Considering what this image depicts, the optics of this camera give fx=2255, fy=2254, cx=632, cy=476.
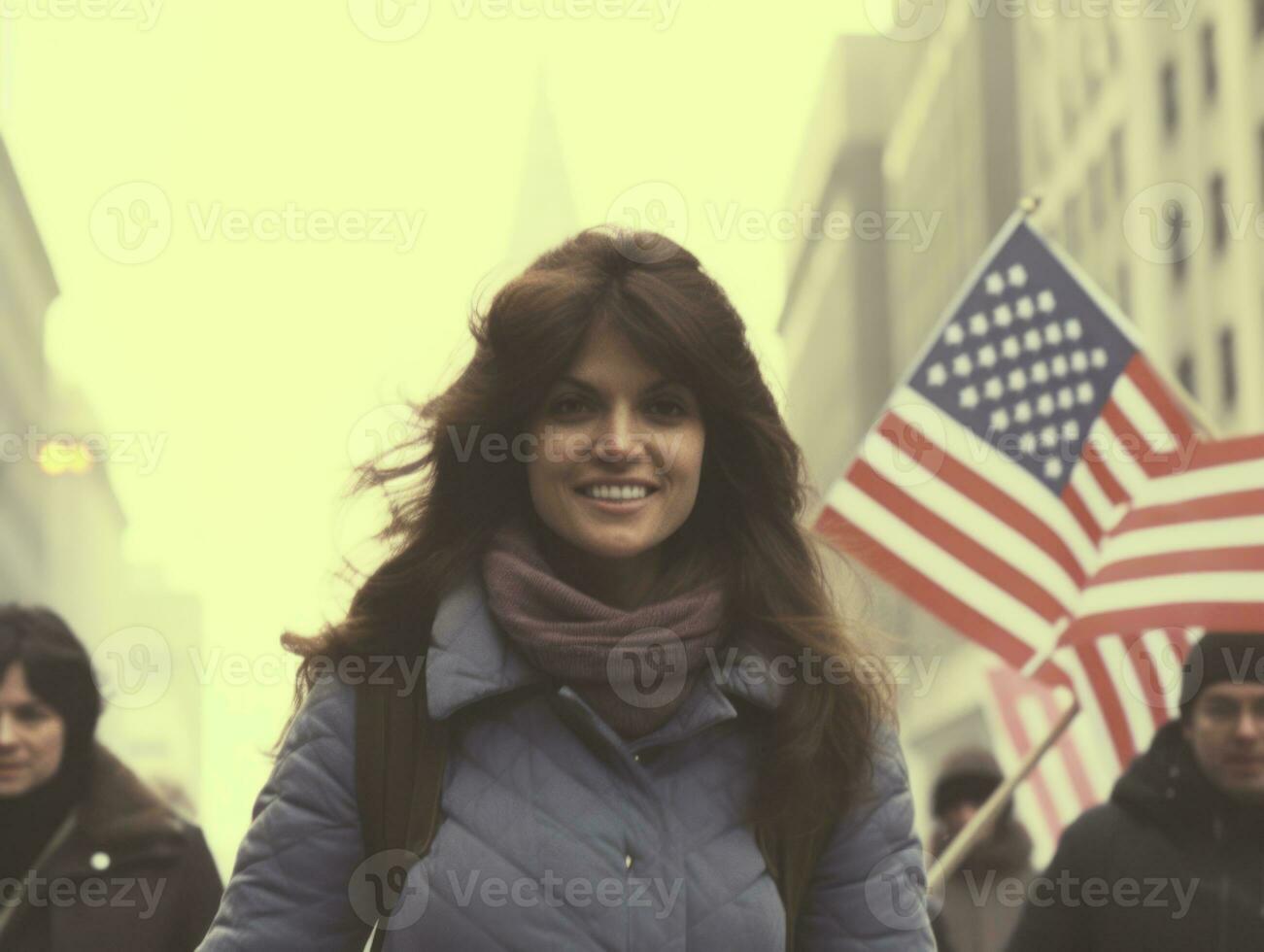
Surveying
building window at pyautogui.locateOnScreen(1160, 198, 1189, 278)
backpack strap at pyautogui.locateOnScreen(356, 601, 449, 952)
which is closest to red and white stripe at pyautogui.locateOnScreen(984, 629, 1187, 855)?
backpack strap at pyautogui.locateOnScreen(356, 601, 449, 952)

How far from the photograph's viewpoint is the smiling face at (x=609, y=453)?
2.90 metres

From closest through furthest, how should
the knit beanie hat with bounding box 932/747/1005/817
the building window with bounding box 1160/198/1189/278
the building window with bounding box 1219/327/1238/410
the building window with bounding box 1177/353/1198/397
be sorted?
the knit beanie hat with bounding box 932/747/1005/817
the building window with bounding box 1219/327/1238/410
the building window with bounding box 1177/353/1198/397
the building window with bounding box 1160/198/1189/278

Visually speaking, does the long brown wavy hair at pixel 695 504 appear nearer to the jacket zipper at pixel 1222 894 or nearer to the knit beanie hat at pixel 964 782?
the jacket zipper at pixel 1222 894

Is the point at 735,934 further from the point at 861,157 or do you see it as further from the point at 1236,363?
the point at 861,157

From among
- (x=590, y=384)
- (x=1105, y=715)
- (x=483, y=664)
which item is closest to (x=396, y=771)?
(x=483, y=664)

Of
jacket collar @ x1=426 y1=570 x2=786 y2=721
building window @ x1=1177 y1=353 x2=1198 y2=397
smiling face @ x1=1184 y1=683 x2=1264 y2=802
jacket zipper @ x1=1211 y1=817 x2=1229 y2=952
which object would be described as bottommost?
building window @ x1=1177 y1=353 x2=1198 y2=397

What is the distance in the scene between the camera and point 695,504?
316 centimetres

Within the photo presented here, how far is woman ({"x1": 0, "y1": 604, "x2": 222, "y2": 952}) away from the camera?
5004 mm

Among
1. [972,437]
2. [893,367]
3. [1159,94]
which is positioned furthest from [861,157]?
[972,437]

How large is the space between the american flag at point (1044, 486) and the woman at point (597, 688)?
370 centimetres

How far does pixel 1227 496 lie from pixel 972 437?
3.15 feet

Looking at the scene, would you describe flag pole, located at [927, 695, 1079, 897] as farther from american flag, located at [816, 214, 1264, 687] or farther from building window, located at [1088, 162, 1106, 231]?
building window, located at [1088, 162, 1106, 231]

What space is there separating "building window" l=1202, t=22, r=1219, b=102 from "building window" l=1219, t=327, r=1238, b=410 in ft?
12.0

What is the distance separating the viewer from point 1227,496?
6.55m
